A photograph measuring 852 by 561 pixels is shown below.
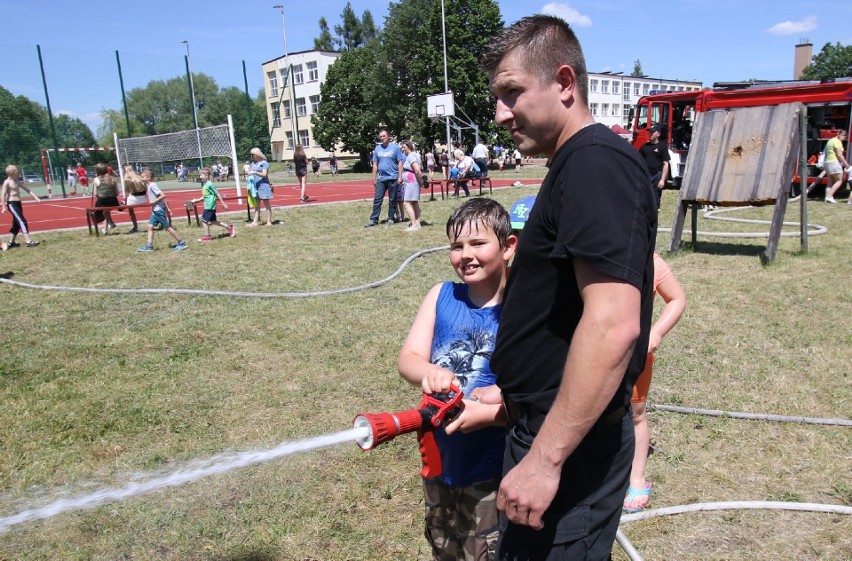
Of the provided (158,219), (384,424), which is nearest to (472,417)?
(384,424)

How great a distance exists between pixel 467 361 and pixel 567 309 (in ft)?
2.90

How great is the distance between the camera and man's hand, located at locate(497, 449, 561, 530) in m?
1.42

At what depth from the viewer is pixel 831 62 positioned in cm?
8369

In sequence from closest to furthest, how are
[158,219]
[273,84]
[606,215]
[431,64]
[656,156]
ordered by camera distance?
[606,215] → [158,219] → [656,156] → [431,64] → [273,84]

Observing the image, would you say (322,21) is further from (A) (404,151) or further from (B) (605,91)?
(A) (404,151)

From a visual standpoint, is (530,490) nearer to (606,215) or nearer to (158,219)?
(606,215)

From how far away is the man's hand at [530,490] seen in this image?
142 centimetres

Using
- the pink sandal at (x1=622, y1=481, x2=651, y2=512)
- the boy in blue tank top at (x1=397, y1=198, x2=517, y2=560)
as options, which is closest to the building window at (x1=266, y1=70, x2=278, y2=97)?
the pink sandal at (x1=622, y1=481, x2=651, y2=512)

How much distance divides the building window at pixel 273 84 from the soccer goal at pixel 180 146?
186 feet

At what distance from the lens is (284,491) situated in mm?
3494

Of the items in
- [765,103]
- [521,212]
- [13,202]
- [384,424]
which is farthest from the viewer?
[765,103]

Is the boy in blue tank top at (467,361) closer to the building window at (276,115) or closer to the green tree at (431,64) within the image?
the green tree at (431,64)

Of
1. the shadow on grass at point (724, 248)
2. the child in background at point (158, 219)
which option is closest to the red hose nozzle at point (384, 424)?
the shadow on grass at point (724, 248)

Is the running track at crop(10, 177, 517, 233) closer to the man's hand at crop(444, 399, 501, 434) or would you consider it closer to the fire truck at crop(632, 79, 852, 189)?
the fire truck at crop(632, 79, 852, 189)
